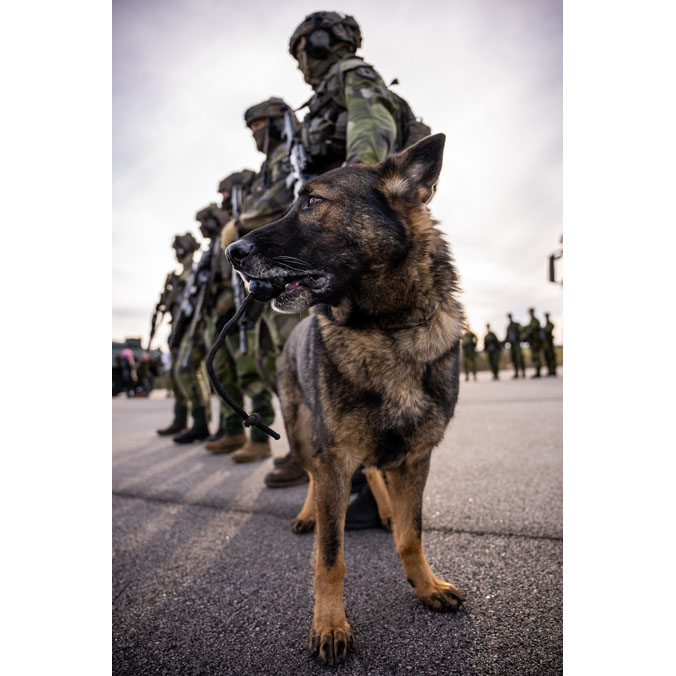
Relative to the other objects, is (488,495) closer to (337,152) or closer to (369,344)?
(369,344)

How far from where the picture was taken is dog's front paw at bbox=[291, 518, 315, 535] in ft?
7.79

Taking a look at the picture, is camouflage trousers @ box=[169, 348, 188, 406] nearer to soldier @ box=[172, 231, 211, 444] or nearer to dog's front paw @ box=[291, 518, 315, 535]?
soldier @ box=[172, 231, 211, 444]

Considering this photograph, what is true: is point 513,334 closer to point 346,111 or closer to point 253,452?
point 253,452

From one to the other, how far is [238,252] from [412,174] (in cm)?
83

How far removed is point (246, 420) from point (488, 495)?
82.3 inches

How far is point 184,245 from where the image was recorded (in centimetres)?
830

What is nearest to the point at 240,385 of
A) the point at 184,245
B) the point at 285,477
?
the point at 285,477

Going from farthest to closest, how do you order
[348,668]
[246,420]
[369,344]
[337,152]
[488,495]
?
[337,152], [488,495], [369,344], [246,420], [348,668]
